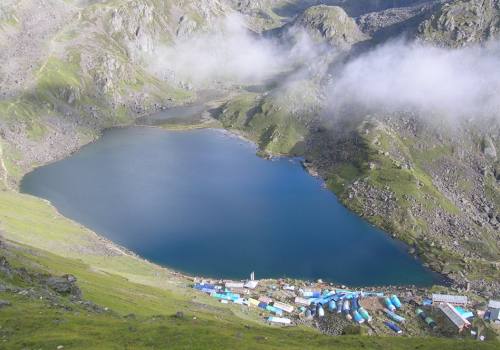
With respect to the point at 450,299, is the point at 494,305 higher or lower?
higher

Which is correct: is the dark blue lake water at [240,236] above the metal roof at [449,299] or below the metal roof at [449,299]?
below

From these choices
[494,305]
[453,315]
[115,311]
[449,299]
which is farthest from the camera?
[449,299]

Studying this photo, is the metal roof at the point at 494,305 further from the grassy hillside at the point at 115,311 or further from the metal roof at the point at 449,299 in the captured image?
the grassy hillside at the point at 115,311

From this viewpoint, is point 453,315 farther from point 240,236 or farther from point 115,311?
point 115,311

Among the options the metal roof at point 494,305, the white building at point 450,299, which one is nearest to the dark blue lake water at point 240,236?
the white building at point 450,299

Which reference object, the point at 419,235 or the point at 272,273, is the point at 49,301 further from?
the point at 419,235

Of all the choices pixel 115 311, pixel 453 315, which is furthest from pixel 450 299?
pixel 115 311

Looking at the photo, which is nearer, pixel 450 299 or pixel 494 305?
pixel 494 305

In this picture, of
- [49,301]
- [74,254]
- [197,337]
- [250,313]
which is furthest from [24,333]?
[74,254]

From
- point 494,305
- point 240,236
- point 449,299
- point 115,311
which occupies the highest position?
point 115,311
